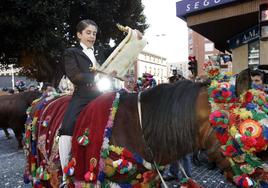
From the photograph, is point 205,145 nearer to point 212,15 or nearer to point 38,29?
point 212,15

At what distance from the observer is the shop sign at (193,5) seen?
13.6 meters

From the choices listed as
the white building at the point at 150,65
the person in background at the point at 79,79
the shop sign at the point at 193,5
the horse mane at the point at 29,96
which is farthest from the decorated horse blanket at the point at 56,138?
the white building at the point at 150,65

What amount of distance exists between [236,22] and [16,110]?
972 centimetres

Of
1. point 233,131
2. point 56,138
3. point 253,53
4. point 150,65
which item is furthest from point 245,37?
point 150,65

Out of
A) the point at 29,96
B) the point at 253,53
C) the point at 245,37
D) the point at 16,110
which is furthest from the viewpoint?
the point at 245,37

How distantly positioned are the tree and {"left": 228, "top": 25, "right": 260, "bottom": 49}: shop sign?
6.86 m

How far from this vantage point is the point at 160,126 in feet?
8.98

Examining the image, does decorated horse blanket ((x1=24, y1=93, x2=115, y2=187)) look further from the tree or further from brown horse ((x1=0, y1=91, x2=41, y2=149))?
the tree

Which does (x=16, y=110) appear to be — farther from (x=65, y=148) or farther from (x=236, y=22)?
(x=236, y=22)

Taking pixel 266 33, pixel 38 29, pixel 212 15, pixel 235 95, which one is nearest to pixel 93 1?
pixel 38 29

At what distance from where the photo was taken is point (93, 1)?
61.4 ft

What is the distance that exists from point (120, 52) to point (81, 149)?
999mm

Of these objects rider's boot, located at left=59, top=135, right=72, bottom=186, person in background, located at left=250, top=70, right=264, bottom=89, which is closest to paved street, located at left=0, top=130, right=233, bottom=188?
person in background, located at left=250, top=70, right=264, bottom=89

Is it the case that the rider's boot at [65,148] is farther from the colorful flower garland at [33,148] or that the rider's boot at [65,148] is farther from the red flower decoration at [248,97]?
the red flower decoration at [248,97]
